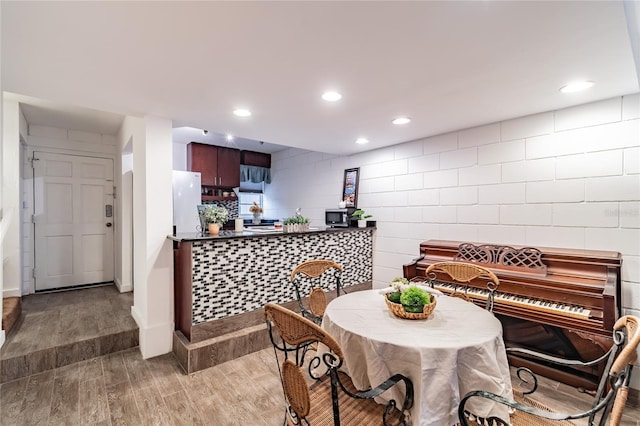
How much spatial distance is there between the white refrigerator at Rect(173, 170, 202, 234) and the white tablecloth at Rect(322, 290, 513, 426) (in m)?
3.47

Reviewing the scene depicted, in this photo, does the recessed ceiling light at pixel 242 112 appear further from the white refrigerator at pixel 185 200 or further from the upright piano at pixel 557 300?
the upright piano at pixel 557 300

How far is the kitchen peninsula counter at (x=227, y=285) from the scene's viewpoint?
247 centimetres

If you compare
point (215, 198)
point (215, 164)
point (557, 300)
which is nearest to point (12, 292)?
point (215, 198)

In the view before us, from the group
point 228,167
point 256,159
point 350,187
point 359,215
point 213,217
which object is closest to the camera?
point 213,217

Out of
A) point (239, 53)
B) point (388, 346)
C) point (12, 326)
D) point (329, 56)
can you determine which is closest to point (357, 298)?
point (388, 346)

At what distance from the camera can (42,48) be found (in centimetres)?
155

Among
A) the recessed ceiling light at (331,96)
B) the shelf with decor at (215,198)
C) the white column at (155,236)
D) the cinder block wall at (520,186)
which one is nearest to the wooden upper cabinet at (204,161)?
the shelf with decor at (215,198)

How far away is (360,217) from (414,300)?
8.29ft

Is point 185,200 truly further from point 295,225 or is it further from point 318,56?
point 318,56

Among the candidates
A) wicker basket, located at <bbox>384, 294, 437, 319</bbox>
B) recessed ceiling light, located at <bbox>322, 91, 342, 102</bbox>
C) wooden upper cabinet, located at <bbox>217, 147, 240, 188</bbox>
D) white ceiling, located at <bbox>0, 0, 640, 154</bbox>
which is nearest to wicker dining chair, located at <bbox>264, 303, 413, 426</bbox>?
wicker basket, located at <bbox>384, 294, 437, 319</bbox>

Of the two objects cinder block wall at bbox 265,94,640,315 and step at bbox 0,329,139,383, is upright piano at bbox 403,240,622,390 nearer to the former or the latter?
cinder block wall at bbox 265,94,640,315

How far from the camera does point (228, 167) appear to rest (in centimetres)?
552

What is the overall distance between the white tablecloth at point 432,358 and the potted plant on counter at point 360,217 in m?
2.55

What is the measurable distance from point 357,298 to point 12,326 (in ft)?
11.0
